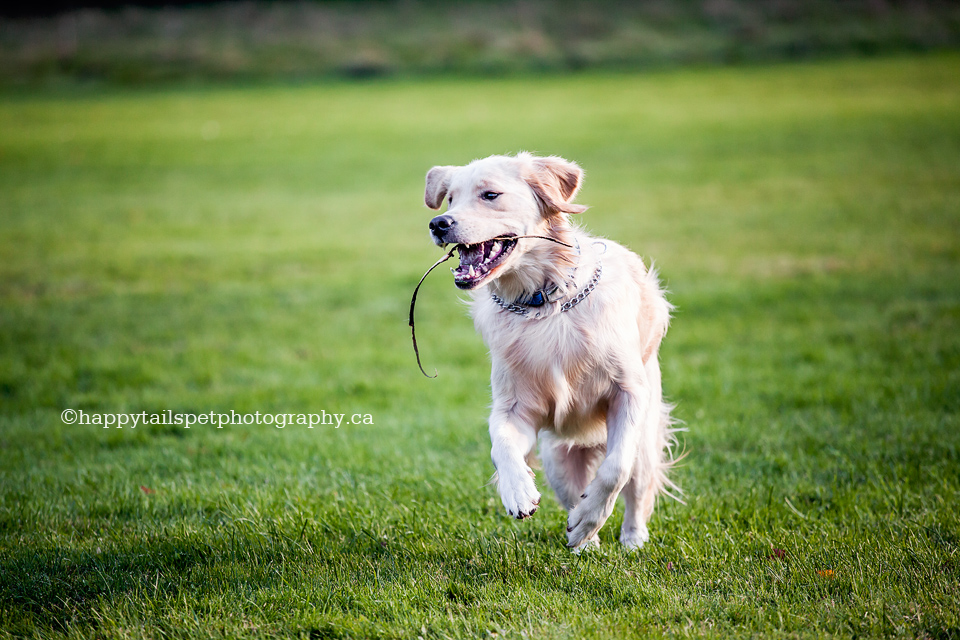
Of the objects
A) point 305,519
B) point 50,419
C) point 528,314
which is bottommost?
point 50,419

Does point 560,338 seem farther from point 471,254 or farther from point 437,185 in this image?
point 437,185

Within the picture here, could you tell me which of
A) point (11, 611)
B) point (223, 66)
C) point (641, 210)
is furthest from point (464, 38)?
point (11, 611)

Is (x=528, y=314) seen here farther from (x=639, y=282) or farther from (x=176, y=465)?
(x=176, y=465)

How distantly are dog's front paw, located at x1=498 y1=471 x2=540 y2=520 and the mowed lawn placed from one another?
1.42 ft

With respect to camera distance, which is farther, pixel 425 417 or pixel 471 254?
pixel 425 417

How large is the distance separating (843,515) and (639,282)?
177 centimetres

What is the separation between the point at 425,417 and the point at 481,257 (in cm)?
330

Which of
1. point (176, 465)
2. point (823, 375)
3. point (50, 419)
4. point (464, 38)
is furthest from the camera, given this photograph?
point (464, 38)

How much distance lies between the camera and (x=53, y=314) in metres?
10.7

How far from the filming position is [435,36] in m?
49.2

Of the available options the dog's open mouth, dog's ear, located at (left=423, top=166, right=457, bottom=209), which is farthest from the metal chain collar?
dog's ear, located at (left=423, top=166, right=457, bottom=209)

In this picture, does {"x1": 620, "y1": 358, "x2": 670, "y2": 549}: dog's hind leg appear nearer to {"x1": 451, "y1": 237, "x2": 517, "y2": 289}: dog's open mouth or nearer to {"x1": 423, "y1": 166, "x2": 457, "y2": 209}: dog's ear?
{"x1": 451, "y1": 237, "x2": 517, "y2": 289}: dog's open mouth

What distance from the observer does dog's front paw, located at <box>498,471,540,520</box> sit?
12.4 feet

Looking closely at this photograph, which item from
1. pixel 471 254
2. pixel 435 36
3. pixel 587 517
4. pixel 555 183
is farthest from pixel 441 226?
pixel 435 36
